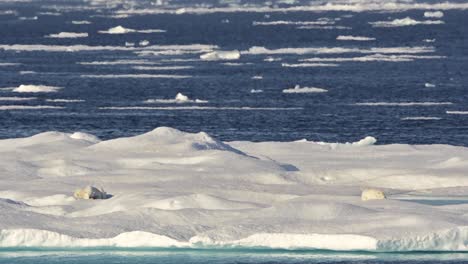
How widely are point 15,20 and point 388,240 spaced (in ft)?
353

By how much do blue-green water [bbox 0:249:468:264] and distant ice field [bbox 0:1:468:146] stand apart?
20365mm

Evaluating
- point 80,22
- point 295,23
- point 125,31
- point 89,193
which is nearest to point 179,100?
point 89,193

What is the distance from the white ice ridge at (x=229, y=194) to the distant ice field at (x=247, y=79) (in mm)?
10636

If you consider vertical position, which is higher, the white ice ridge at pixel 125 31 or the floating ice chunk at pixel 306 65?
the floating ice chunk at pixel 306 65

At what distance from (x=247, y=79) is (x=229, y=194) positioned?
3595 cm

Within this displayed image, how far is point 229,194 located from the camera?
27.8 metres

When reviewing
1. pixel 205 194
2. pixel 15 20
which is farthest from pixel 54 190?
pixel 15 20

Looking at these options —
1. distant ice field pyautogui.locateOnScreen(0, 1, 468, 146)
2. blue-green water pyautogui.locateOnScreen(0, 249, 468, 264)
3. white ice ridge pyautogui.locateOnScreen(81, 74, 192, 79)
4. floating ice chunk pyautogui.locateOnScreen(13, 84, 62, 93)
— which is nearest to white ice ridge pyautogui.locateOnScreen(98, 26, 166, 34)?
distant ice field pyautogui.locateOnScreen(0, 1, 468, 146)

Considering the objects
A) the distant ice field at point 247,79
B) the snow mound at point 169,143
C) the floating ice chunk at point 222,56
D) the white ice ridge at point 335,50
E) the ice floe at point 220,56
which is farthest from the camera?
the white ice ridge at point 335,50

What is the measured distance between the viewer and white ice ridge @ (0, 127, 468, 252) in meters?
23.2

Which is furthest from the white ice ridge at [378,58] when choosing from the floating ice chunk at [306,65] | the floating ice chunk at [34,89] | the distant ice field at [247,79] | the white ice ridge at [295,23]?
the white ice ridge at [295,23]

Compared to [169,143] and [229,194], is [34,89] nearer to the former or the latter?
[169,143]

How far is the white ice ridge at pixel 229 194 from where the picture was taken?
23.2m

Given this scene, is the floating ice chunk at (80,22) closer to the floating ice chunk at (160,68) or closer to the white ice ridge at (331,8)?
the white ice ridge at (331,8)
